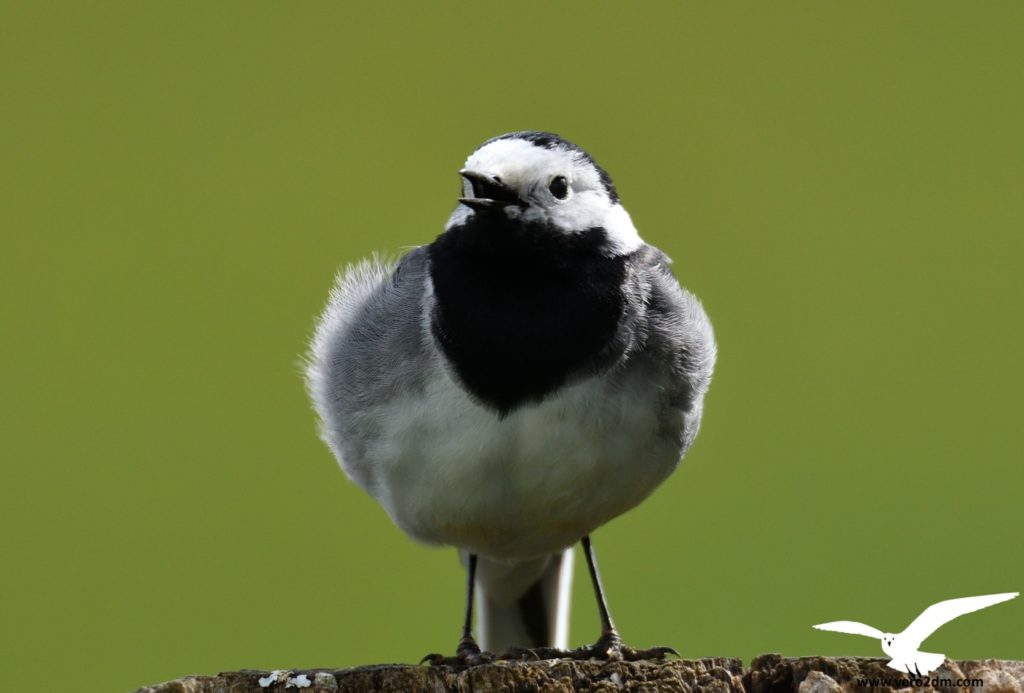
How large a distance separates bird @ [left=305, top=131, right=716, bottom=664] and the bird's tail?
76cm

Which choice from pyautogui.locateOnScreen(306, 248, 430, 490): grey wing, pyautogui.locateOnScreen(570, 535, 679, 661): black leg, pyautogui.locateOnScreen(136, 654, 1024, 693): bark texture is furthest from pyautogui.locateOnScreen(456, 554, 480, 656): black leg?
pyautogui.locateOnScreen(136, 654, 1024, 693): bark texture

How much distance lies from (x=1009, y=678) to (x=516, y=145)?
5.48ft

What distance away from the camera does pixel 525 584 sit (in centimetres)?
461

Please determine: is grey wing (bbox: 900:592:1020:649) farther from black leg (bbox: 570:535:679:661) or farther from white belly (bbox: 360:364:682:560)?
white belly (bbox: 360:364:682:560)

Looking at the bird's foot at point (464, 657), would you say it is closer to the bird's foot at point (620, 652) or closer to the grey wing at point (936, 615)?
the bird's foot at point (620, 652)

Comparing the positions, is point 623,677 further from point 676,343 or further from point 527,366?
point 676,343

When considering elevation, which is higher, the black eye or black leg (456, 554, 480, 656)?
the black eye

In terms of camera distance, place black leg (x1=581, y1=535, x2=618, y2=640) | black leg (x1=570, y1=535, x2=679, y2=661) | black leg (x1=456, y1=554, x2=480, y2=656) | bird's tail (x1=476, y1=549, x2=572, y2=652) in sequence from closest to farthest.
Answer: black leg (x1=570, y1=535, x2=679, y2=661), black leg (x1=456, y1=554, x2=480, y2=656), black leg (x1=581, y1=535, x2=618, y2=640), bird's tail (x1=476, y1=549, x2=572, y2=652)

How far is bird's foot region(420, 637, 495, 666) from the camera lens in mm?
3445

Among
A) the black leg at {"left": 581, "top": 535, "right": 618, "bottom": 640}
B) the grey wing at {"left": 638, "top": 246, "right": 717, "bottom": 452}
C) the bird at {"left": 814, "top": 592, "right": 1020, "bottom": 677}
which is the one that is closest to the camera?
the bird at {"left": 814, "top": 592, "right": 1020, "bottom": 677}

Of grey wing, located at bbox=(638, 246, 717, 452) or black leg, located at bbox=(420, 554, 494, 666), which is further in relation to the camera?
grey wing, located at bbox=(638, 246, 717, 452)

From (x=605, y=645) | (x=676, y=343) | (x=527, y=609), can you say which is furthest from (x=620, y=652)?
(x=527, y=609)

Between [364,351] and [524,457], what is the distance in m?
0.58

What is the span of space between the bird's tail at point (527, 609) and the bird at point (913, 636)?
1918 mm
